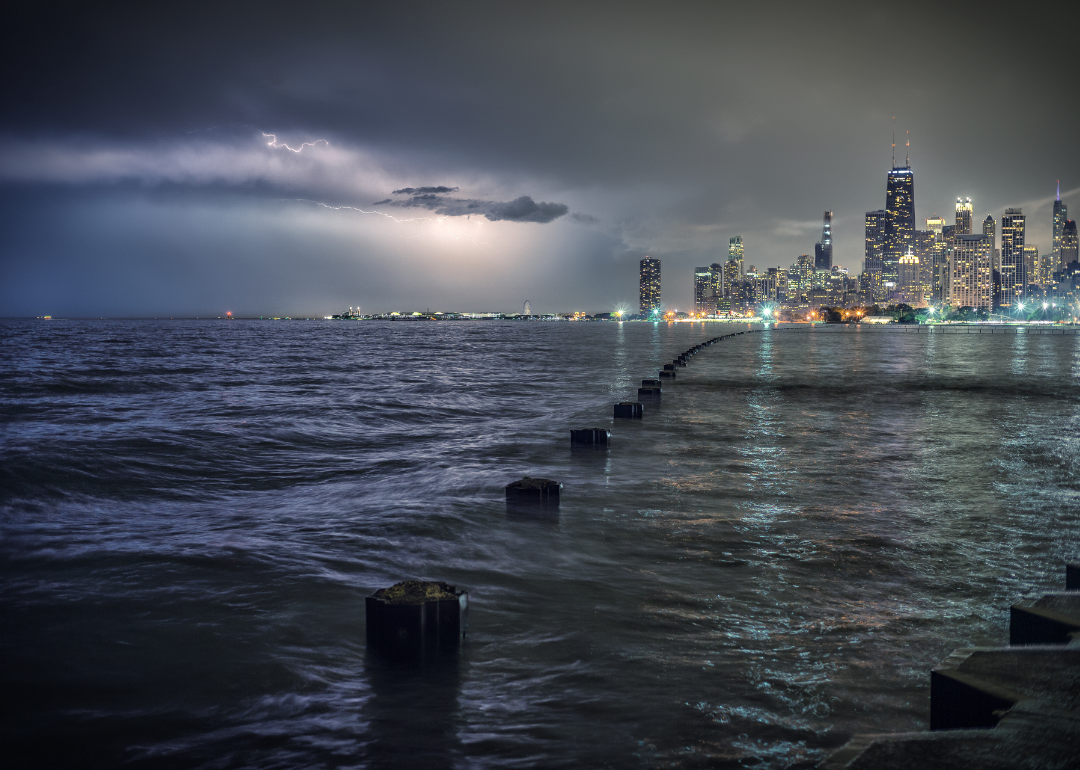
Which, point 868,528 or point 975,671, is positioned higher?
point 975,671

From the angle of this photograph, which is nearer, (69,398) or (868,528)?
(868,528)

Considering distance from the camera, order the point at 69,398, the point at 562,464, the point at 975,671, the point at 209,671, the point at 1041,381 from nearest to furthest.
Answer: the point at 975,671 → the point at 209,671 → the point at 562,464 → the point at 69,398 → the point at 1041,381

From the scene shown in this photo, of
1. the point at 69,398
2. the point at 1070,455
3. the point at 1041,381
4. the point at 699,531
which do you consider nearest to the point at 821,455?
the point at 1070,455

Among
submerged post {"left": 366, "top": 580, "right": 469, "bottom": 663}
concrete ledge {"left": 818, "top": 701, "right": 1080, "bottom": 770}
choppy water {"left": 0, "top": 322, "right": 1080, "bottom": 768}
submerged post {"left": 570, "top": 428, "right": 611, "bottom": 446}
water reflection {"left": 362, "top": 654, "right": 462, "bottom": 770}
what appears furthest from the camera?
submerged post {"left": 570, "top": 428, "right": 611, "bottom": 446}

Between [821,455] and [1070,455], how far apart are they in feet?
15.3

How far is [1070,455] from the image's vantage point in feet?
44.8

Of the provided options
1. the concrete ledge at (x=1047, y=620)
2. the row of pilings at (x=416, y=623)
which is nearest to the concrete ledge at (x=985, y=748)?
the concrete ledge at (x=1047, y=620)

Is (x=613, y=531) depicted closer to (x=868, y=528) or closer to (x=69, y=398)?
(x=868, y=528)

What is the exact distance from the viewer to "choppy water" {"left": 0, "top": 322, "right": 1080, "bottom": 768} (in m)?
4.16

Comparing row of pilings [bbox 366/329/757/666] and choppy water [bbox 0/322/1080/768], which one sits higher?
row of pilings [bbox 366/329/757/666]

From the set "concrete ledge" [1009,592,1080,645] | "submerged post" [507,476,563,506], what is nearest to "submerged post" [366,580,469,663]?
"concrete ledge" [1009,592,1080,645]

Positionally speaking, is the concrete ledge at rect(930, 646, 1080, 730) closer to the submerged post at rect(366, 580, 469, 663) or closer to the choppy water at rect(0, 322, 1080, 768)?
the choppy water at rect(0, 322, 1080, 768)

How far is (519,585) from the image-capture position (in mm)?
6766

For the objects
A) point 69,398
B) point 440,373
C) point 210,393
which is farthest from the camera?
point 440,373
